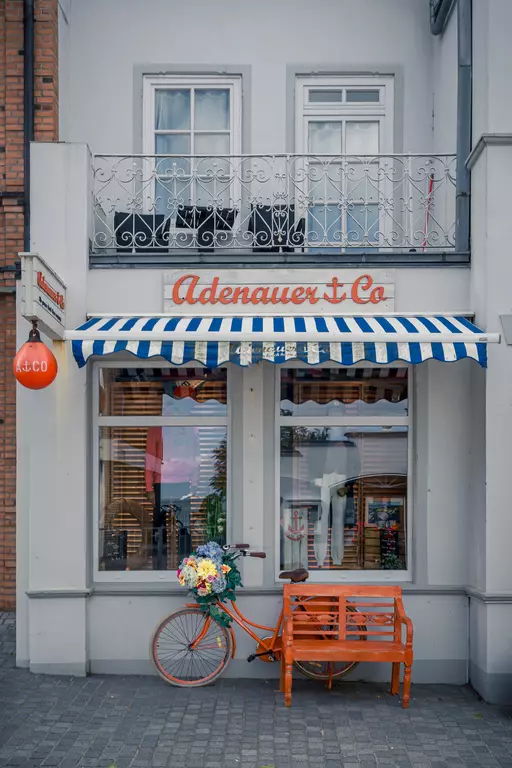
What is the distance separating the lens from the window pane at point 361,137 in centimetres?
938

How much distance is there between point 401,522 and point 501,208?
3.34m

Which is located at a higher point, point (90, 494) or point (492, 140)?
point (492, 140)

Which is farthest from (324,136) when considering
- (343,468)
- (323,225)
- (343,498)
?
(343,498)

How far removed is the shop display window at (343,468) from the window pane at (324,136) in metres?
3.30

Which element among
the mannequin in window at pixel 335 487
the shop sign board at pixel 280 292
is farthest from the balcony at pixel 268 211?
the mannequin in window at pixel 335 487

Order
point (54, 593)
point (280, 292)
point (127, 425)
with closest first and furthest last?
point (54, 593), point (280, 292), point (127, 425)

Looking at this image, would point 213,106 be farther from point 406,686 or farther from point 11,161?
point 406,686

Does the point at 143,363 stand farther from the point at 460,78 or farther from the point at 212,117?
the point at 460,78

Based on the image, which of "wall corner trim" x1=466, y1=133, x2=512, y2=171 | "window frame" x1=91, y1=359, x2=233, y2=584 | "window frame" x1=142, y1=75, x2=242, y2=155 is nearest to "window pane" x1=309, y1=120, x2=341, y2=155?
"window frame" x1=142, y1=75, x2=242, y2=155

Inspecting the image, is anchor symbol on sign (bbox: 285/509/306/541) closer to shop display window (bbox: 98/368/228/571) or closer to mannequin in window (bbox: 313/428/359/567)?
mannequin in window (bbox: 313/428/359/567)

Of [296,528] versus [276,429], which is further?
[296,528]

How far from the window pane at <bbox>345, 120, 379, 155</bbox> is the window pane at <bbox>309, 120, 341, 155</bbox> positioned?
0.12 m

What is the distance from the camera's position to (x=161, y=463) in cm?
792

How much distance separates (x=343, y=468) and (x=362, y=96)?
15.9ft
